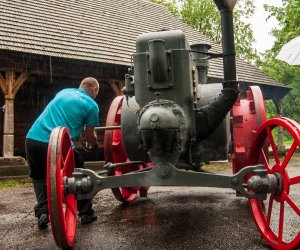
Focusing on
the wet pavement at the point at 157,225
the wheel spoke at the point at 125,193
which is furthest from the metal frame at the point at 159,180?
the wheel spoke at the point at 125,193

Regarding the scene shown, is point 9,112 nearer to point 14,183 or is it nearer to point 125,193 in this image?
point 14,183

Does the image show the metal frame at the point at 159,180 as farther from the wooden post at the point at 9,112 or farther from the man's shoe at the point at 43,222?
the wooden post at the point at 9,112

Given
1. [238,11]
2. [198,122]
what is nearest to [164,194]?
[198,122]

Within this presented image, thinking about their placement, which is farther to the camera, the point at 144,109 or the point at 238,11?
the point at 238,11

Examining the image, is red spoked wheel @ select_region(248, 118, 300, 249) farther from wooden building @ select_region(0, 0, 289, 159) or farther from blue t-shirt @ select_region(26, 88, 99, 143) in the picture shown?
wooden building @ select_region(0, 0, 289, 159)

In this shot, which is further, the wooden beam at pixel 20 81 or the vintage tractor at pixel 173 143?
the wooden beam at pixel 20 81

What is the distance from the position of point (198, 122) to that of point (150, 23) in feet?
42.8

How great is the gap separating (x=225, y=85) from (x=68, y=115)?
148 cm

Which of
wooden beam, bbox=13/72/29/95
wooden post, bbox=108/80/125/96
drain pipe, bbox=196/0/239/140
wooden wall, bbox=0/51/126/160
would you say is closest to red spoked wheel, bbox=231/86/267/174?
drain pipe, bbox=196/0/239/140

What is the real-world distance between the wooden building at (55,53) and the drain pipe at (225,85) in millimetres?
7094

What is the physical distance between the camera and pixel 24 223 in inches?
148

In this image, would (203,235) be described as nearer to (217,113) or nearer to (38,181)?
(217,113)

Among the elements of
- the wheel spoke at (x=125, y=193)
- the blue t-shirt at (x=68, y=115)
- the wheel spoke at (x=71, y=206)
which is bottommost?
the wheel spoke at (x=125, y=193)

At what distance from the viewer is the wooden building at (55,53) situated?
9508mm
